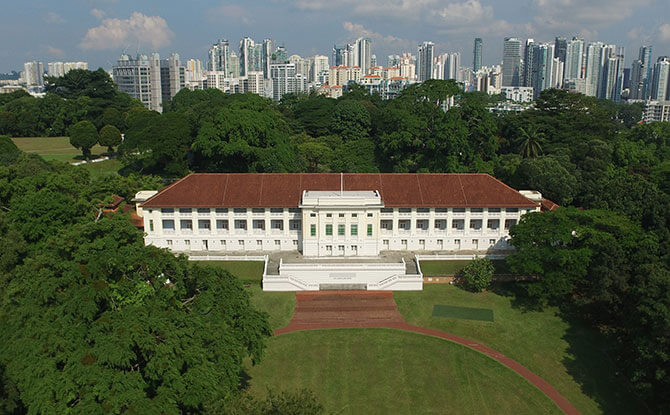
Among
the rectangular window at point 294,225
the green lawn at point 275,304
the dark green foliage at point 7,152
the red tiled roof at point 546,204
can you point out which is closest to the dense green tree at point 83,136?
the dark green foliage at point 7,152

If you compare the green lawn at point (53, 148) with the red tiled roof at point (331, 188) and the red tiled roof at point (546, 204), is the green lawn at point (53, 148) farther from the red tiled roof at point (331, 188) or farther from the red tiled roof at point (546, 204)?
the red tiled roof at point (546, 204)

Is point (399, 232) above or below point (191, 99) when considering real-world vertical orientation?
below

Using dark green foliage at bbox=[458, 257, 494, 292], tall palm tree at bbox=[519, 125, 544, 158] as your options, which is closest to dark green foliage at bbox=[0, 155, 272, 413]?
dark green foliage at bbox=[458, 257, 494, 292]

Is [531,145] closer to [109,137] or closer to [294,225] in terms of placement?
[294,225]

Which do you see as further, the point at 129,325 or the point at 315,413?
the point at 129,325

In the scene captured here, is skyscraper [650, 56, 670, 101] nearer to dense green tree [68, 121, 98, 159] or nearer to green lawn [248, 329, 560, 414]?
dense green tree [68, 121, 98, 159]

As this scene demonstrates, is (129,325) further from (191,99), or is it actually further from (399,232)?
(191,99)

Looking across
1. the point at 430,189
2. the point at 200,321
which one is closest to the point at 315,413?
the point at 200,321

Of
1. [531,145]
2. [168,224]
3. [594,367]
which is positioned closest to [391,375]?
[594,367]
